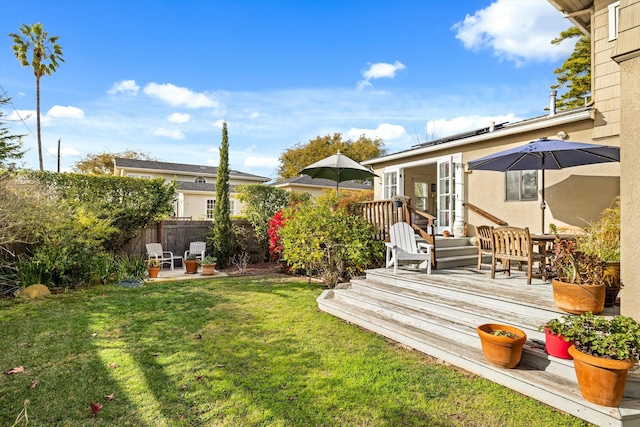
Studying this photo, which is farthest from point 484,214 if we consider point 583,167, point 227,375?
point 227,375

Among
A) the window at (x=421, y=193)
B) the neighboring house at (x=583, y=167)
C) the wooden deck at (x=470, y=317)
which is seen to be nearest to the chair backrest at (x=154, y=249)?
the wooden deck at (x=470, y=317)

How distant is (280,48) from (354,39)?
→ 286 centimetres

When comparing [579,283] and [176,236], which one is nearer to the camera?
[579,283]

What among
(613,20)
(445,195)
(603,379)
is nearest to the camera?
(603,379)

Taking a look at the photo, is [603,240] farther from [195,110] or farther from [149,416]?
[195,110]

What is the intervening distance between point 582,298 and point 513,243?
5.19 ft

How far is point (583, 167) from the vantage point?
6418 mm

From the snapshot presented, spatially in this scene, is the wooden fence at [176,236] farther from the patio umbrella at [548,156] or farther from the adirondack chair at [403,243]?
the patio umbrella at [548,156]

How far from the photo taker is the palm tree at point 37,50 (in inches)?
677

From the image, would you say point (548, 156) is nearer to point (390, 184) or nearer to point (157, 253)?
point (390, 184)

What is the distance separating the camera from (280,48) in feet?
41.1

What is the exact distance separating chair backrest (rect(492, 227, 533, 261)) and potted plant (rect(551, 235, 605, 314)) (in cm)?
96

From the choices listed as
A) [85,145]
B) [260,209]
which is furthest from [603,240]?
[85,145]

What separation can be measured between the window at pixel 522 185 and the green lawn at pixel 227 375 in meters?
5.30
